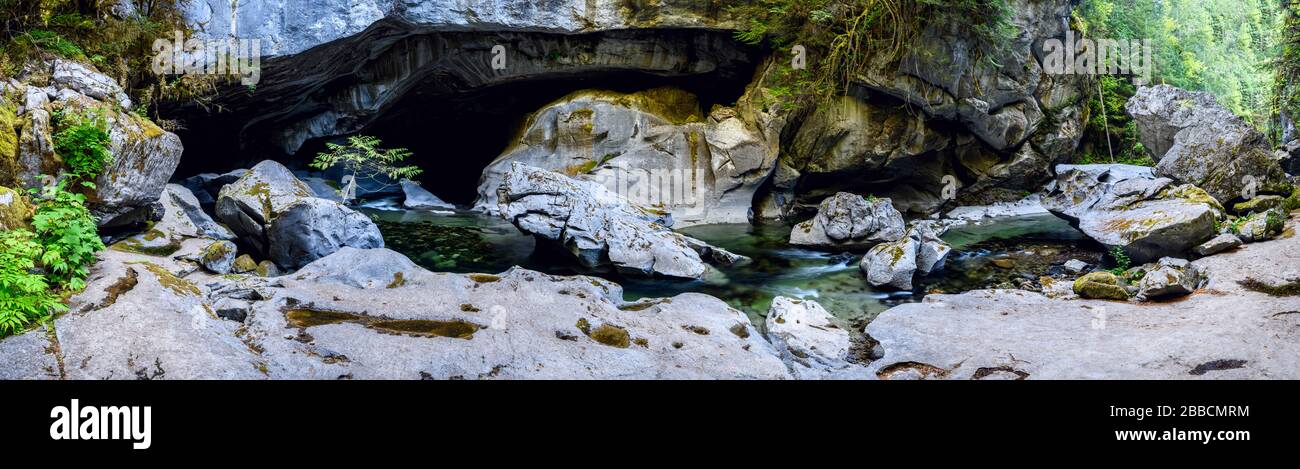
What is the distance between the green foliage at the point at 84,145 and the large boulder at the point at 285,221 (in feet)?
8.97

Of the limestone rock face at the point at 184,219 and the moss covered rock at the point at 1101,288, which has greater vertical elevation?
the limestone rock face at the point at 184,219

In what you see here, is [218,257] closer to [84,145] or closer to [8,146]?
[84,145]

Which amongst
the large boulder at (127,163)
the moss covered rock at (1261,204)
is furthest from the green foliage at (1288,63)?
the large boulder at (127,163)

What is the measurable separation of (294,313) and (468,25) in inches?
385

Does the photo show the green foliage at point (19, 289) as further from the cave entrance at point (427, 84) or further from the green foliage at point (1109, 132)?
the green foliage at point (1109, 132)

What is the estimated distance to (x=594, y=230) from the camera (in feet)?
39.9

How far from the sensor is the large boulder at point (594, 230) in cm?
1177

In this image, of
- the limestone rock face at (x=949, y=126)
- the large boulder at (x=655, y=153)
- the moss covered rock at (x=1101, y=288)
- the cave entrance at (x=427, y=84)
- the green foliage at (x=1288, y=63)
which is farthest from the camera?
the large boulder at (x=655, y=153)

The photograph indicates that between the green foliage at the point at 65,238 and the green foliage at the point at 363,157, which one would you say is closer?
the green foliage at the point at 65,238

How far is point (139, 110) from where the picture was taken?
1073 cm

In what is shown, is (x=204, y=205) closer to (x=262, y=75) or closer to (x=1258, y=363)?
(x=262, y=75)

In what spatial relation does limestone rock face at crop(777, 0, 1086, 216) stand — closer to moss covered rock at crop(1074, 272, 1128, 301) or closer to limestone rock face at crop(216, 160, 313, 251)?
moss covered rock at crop(1074, 272, 1128, 301)

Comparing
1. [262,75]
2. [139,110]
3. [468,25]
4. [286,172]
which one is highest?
[468,25]

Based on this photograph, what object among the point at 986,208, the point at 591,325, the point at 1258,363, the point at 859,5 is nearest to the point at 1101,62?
the point at 986,208
